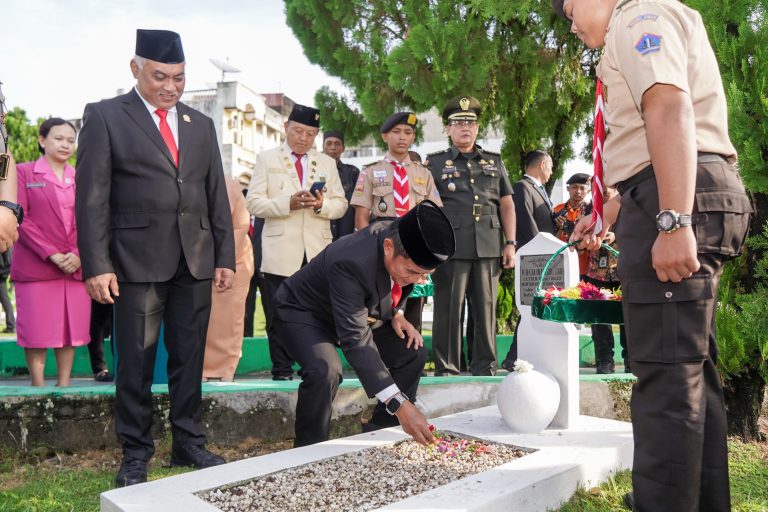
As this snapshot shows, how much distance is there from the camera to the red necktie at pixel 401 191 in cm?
538

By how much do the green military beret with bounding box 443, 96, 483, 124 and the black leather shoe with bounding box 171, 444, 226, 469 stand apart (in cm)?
344

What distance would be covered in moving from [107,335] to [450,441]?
164 inches

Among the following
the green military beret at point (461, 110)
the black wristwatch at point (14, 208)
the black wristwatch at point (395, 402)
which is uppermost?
the green military beret at point (461, 110)

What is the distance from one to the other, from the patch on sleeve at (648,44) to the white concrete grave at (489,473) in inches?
63.5

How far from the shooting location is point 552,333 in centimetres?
377

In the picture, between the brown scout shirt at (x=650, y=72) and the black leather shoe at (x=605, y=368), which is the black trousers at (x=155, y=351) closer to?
the brown scout shirt at (x=650, y=72)

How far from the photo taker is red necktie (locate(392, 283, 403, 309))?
12.0 ft

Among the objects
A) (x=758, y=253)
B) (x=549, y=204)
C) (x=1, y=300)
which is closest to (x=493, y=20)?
(x=549, y=204)

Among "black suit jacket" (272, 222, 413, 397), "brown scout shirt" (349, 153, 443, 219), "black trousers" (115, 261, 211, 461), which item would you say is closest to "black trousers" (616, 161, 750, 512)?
"black suit jacket" (272, 222, 413, 397)

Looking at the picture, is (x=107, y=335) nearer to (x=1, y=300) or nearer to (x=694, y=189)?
(x=1, y=300)

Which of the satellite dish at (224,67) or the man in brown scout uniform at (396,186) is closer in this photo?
the man in brown scout uniform at (396,186)

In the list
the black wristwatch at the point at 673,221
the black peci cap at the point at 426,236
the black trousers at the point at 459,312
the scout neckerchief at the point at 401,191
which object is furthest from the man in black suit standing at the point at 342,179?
the black wristwatch at the point at 673,221

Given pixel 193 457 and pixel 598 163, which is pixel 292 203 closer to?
pixel 193 457

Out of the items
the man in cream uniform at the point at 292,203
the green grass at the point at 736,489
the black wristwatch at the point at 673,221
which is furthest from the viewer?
the man in cream uniform at the point at 292,203
